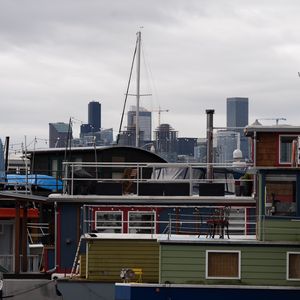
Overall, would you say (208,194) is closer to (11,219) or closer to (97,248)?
(97,248)

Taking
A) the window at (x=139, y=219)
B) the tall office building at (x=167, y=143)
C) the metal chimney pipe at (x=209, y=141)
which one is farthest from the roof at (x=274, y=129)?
the tall office building at (x=167, y=143)

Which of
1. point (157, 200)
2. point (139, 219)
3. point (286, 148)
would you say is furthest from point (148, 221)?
point (286, 148)

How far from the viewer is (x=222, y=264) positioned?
26.0 metres

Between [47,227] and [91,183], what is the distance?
6454 millimetres

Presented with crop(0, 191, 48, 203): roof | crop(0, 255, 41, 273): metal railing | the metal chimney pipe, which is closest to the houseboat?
crop(0, 191, 48, 203): roof

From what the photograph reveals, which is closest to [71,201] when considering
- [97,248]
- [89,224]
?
[89,224]

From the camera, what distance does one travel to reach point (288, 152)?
2712 cm

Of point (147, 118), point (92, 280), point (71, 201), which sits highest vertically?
point (147, 118)

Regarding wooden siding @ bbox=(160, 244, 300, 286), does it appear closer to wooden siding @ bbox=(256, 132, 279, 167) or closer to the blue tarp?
wooden siding @ bbox=(256, 132, 279, 167)

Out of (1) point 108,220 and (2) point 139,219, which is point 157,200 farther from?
(1) point 108,220

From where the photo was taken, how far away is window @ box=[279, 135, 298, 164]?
2703 centimetres

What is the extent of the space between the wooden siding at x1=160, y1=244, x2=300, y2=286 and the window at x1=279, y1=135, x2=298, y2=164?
8.57 ft

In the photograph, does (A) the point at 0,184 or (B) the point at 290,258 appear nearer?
(B) the point at 290,258

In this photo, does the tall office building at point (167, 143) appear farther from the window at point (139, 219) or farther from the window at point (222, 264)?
the window at point (222, 264)
